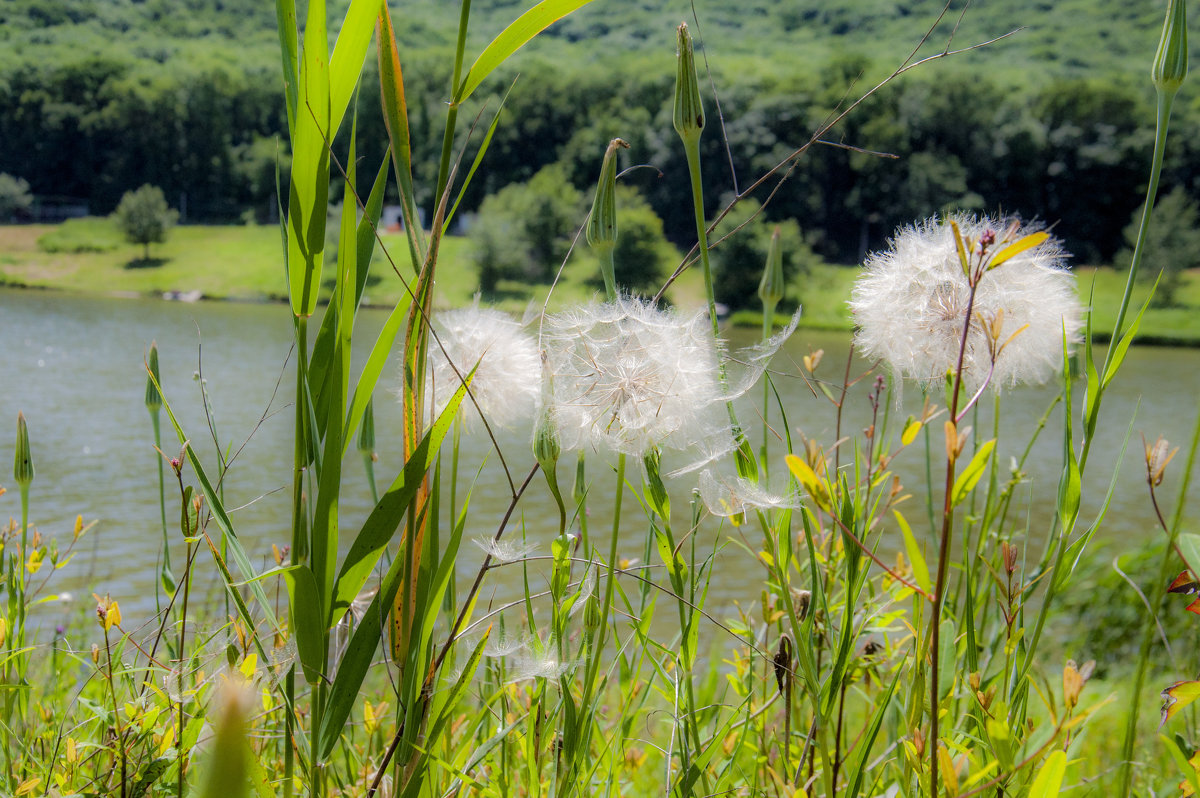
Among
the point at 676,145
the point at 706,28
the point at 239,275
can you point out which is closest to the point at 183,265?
the point at 239,275

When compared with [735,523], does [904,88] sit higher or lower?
higher

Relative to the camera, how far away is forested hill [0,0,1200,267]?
2079 inches

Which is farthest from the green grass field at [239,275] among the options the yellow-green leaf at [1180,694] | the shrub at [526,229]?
the yellow-green leaf at [1180,694]

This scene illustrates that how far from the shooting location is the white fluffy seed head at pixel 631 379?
926 mm

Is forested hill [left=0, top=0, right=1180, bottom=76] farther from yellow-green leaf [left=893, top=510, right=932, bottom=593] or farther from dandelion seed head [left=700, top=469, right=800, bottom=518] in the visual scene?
yellow-green leaf [left=893, top=510, right=932, bottom=593]

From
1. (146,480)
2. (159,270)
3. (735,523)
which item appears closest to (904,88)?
(159,270)

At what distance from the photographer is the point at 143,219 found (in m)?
47.4

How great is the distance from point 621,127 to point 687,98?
6100 cm

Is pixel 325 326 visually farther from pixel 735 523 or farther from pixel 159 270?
pixel 159 270

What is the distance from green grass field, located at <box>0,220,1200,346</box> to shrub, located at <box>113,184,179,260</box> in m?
0.53

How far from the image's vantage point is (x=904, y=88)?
61062 millimetres

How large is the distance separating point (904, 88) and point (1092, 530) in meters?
68.2

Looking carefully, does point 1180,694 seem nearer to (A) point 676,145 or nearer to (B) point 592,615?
(B) point 592,615

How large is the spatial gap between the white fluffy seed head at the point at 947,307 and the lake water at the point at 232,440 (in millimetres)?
88
